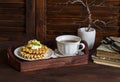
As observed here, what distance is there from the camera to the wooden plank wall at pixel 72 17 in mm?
1407

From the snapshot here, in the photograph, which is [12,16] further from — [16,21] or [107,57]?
[107,57]

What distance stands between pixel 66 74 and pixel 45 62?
0.10m

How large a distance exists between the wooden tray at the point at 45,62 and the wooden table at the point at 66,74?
0.02 metres

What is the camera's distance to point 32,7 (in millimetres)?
1421

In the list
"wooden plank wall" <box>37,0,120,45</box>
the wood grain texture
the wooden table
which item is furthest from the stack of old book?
the wood grain texture

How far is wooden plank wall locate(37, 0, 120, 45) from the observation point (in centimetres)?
141

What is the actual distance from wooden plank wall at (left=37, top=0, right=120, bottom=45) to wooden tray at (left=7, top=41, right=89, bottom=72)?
0.93 feet

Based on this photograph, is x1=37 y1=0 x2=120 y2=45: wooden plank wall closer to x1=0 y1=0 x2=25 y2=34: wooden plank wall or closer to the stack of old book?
x1=0 y1=0 x2=25 y2=34: wooden plank wall

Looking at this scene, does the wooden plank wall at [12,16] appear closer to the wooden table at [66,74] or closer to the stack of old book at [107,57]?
the wooden table at [66,74]

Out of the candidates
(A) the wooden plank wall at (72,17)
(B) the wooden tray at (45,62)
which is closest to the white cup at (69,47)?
(B) the wooden tray at (45,62)

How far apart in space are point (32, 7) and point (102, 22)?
370 mm

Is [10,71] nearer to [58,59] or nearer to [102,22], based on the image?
[58,59]

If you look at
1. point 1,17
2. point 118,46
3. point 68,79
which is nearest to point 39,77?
point 68,79

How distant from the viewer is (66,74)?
1124 mm
